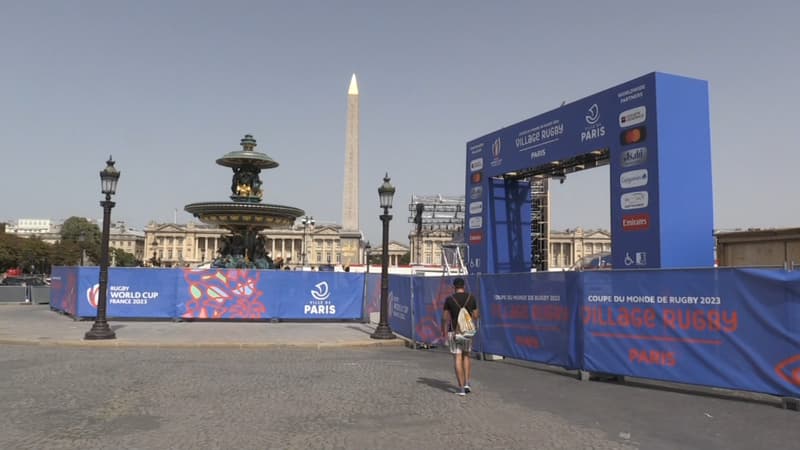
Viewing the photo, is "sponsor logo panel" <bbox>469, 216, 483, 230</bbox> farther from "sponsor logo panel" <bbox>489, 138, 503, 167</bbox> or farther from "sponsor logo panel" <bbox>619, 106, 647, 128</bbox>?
"sponsor logo panel" <bbox>619, 106, 647, 128</bbox>

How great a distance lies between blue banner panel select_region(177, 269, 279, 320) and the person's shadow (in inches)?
503

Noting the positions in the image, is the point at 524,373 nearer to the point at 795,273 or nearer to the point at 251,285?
the point at 795,273

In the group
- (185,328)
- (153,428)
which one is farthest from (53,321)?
(153,428)

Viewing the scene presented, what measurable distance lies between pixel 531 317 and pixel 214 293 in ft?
44.3

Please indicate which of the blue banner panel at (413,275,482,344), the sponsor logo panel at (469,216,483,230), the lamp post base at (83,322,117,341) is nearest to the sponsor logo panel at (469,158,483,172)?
the sponsor logo panel at (469,216,483,230)

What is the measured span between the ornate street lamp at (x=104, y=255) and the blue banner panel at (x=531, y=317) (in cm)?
919

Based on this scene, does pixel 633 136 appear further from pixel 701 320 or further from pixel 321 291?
pixel 321 291

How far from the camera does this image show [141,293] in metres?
21.6

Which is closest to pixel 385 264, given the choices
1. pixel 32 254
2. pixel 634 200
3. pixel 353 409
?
pixel 634 200

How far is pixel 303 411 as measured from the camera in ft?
25.2

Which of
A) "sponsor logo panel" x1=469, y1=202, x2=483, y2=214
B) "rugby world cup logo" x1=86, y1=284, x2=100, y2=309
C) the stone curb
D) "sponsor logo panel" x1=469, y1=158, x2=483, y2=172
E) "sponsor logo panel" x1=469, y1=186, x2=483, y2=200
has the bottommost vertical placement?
the stone curb

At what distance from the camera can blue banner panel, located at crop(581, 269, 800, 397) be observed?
7941mm

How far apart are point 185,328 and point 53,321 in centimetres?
527

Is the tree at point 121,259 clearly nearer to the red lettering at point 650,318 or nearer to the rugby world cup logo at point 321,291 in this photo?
the rugby world cup logo at point 321,291
